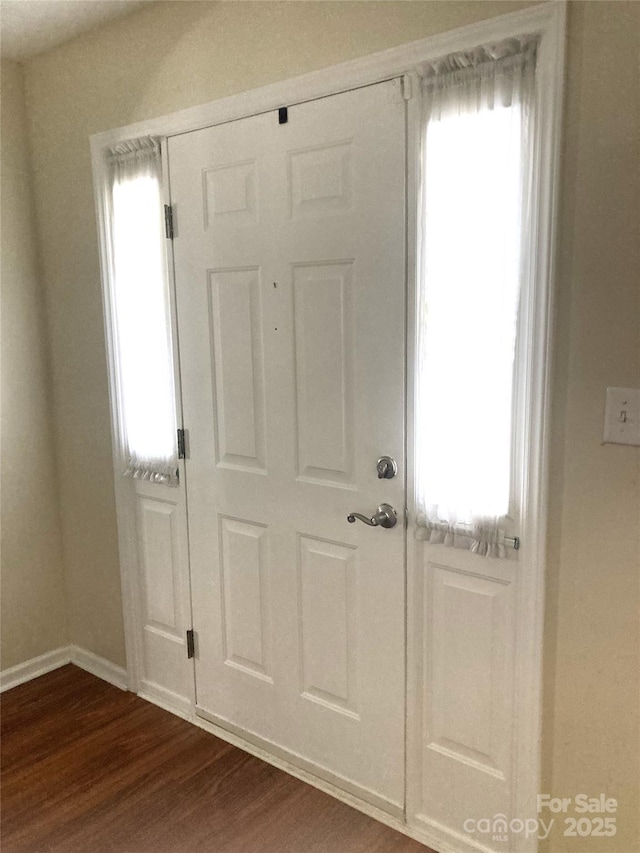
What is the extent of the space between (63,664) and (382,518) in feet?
6.15

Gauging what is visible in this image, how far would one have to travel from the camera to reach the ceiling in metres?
2.13

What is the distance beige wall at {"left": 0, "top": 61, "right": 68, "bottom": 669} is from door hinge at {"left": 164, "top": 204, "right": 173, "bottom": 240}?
0.80 m

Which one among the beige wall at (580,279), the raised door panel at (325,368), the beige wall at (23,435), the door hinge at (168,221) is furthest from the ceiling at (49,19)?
→ the raised door panel at (325,368)

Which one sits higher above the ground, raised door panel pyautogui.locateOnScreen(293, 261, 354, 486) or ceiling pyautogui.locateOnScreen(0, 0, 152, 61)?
ceiling pyautogui.locateOnScreen(0, 0, 152, 61)

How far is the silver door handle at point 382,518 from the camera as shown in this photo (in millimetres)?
1870

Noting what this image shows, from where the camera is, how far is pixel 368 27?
1730 mm

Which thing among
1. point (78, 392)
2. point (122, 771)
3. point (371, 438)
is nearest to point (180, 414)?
point (78, 392)

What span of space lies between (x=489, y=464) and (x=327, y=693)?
3.18 ft

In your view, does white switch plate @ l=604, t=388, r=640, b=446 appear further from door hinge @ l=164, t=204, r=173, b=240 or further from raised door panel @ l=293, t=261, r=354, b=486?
door hinge @ l=164, t=204, r=173, b=240

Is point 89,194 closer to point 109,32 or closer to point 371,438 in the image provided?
point 109,32

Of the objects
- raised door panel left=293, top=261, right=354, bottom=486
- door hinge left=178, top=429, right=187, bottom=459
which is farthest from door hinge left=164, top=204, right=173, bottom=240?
door hinge left=178, top=429, right=187, bottom=459

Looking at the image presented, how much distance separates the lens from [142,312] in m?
2.40

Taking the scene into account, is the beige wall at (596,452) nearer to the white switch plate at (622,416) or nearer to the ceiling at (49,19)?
the white switch plate at (622,416)

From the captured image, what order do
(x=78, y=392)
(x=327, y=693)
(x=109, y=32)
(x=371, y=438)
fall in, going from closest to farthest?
1. (x=371, y=438)
2. (x=327, y=693)
3. (x=109, y=32)
4. (x=78, y=392)
